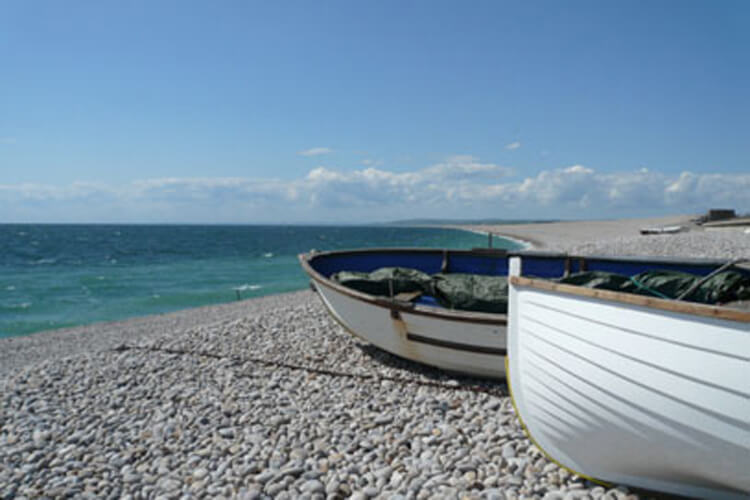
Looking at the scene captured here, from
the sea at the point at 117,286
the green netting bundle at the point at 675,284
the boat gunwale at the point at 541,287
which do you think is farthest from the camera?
the sea at the point at 117,286

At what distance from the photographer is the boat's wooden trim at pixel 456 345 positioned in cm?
542

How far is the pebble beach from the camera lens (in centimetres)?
383

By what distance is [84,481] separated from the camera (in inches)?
162

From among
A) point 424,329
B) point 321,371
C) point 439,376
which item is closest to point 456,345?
point 424,329

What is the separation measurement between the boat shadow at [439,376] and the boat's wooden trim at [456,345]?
46 cm

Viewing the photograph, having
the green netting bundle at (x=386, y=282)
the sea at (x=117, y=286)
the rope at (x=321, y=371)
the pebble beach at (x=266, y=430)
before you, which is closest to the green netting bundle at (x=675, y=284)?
the rope at (x=321, y=371)

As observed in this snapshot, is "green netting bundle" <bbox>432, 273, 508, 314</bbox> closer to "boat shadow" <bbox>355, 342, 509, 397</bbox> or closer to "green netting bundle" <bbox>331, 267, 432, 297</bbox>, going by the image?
"green netting bundle" <bbox>331, 267, 432, 297</bbox>

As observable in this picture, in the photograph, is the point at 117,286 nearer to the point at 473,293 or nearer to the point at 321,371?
the point at 321,371

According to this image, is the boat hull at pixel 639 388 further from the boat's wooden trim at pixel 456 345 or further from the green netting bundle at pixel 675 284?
the green netting bundle at pixel 675 284

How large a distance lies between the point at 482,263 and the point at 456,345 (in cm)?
300

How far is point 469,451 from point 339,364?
2938 millimetres

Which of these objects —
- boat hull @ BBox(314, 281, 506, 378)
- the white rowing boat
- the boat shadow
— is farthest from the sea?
boat hull @ BBox(314, 281, 506, 378)

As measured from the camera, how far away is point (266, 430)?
15.8 ft

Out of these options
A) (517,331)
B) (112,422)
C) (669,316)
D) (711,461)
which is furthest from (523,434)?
(112,422)
